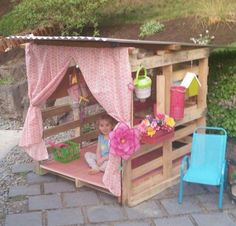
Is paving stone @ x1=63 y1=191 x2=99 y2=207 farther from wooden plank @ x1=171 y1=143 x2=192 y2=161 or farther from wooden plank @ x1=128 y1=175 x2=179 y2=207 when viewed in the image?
wooden plank @ x1=171 y1=143 x2=192 y2=161

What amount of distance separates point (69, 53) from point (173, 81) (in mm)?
1287

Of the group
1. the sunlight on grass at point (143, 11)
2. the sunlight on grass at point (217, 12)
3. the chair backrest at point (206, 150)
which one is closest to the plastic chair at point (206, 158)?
the chair backrest at point (206, 150)

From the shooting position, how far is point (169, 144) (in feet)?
17.5

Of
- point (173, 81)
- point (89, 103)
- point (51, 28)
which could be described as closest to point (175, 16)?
point (51, 28)

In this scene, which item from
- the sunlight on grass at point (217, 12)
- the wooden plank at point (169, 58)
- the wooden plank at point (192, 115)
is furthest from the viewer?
the sunlight on grass at point (217, 12)

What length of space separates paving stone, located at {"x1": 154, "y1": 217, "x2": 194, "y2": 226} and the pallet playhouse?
1.45ft

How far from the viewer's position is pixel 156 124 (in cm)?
478

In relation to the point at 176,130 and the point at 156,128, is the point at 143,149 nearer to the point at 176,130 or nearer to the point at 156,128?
the point at 156,128

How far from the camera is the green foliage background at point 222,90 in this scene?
19.5 ft

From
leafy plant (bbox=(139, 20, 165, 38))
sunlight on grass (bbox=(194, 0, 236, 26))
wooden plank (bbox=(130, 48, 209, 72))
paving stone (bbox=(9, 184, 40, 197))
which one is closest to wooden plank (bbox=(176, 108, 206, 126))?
wooden plank (bbox=(130, 48, 209, 72))

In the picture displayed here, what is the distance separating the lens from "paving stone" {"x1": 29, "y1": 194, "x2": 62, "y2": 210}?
4950 millimetres

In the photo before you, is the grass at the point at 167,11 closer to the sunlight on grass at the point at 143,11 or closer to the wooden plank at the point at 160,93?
the sunlight on grass at the point at 143,11

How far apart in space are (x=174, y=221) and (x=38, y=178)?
2.03 metres

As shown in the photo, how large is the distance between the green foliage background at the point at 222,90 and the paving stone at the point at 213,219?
5.16ft
